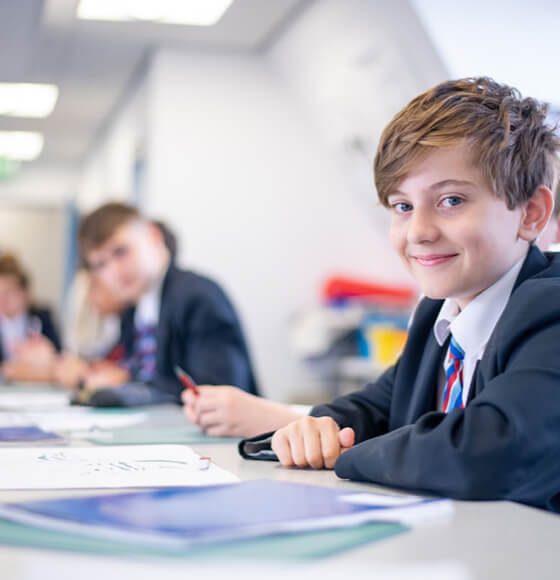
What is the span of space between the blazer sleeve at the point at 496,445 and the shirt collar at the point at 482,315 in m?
0.20

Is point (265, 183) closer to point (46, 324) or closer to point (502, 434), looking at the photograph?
point (46, 324)

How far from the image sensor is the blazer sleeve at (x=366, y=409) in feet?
3.96

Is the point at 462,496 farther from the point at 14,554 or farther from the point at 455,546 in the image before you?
the point at 14,554

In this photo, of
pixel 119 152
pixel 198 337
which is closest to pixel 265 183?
pixel 119 152

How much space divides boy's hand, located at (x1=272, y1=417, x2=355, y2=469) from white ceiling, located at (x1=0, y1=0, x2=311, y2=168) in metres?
3.04

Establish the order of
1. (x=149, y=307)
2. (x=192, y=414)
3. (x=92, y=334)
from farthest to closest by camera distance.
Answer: (x=92, y=334) → (x=149, y=307) → (x=192, y=414)

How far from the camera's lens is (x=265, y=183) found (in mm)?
4574

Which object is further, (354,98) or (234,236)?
(234,236)

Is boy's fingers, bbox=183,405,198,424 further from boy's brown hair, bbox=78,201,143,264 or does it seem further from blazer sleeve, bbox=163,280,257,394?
boy's brown hair, bbox=78,201,143,264

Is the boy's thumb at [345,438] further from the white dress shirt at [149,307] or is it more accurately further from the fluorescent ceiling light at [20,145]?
the fluorescent ceiling light at [20,145]

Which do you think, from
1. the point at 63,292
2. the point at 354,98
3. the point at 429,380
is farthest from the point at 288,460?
the point at 63,292

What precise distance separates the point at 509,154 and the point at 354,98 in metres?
3.11

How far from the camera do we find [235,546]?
584mm

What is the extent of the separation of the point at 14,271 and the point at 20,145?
2899 mm
